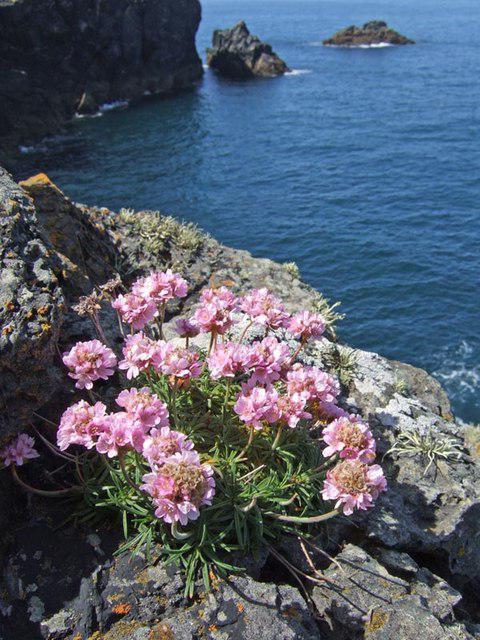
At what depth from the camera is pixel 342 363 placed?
802cm

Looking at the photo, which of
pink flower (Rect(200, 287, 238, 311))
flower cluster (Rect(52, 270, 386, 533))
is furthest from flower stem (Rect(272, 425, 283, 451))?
pink flower (Rect(200, 287, 238, 311))

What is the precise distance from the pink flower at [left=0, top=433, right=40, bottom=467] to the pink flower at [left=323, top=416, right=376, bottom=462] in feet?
8.39

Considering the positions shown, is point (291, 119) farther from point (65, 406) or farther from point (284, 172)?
point (65, 406)

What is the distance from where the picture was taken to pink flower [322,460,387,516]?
448cm

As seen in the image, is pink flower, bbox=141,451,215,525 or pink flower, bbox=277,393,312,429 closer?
pink flower, bbox=141,451,215,525

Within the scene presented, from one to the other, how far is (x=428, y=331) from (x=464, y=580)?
17.6m

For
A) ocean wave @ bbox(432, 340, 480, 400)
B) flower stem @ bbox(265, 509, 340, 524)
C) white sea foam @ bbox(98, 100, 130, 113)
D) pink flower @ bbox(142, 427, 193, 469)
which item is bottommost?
ocean wave @ bbox(432, 340, 480, 400)

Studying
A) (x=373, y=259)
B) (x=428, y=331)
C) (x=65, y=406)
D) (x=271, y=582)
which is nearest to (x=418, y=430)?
(x=271, y=582)

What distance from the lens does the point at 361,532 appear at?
580cm

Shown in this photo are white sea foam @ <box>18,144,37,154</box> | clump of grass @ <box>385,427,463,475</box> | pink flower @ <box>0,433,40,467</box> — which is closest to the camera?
pink flower @ <box>0,433,40,467</box>

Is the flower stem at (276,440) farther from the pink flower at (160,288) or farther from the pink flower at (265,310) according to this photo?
the pink flower at (160,288)

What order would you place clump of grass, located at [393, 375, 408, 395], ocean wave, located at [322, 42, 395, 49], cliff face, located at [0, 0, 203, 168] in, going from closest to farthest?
clump of grass, located at [393, 375, 408, 395], cliff face, located at [0, 0, 203, 168], ocean wave, located at [322, 42, 395, 49]

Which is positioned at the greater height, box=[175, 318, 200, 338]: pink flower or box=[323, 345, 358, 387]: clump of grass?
box=[175, 318, 200, 338]: pink flower

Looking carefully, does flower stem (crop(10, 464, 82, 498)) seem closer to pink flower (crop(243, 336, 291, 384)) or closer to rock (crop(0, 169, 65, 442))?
rock (crop(0, 169, 65, 442))
